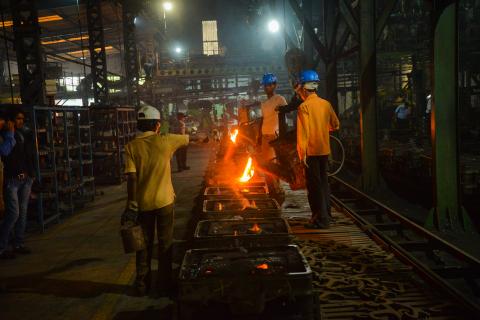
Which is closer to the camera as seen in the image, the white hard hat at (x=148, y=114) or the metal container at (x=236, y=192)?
the white hard hat at (x=148, y=114)

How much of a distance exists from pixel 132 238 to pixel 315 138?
324cm

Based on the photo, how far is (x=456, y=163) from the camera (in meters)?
6.94

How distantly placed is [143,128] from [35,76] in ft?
29.2

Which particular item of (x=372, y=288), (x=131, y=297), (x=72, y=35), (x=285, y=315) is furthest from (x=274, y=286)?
(x=72, y=35)

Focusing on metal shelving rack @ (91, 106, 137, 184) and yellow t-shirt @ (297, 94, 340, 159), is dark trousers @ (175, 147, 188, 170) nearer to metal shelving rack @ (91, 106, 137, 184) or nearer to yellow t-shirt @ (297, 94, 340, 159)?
metal shelving rack @ (91, 106, 137, 184)

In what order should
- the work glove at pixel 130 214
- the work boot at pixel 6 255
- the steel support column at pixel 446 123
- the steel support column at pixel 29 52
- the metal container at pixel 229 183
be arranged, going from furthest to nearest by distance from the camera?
the steel support column at pixel 29 52 → the metal container at pixel 229 183 → the work boot at pixel 6 255 → the steel support column at pixel 446 123 → the work glove at pixel 130 214

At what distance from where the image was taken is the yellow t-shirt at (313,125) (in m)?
6.59

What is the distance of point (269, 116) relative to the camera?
8594 mm

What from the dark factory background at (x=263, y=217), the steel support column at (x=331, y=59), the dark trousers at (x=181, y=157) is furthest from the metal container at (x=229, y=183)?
the dark trousers at (x=181, y=157)

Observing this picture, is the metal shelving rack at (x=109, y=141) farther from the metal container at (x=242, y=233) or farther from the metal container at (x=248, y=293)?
the metal container at (x=248, y=293)

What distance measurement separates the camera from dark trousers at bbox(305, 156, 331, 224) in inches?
265

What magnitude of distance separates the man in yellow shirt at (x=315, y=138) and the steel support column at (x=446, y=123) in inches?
67.3

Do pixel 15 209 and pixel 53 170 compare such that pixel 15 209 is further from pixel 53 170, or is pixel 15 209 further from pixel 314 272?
pixel 314 272

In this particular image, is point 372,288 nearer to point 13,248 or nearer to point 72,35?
point 13,248
